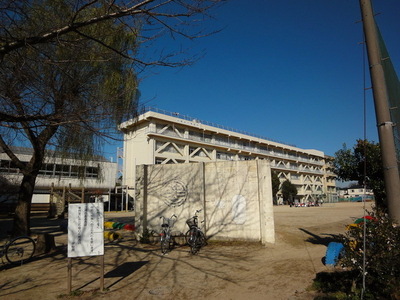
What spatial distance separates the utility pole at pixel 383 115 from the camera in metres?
4.22

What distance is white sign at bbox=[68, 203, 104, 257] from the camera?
209 inches

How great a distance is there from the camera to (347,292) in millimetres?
4359

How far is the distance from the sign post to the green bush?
4.30 metres

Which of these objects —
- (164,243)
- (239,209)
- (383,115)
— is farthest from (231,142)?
(383,115)

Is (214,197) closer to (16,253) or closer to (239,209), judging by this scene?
(239,209)

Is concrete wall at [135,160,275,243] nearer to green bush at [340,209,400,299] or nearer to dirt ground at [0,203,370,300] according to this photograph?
dirt ground at [0,203,370,300]

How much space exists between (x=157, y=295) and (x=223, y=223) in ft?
16.7

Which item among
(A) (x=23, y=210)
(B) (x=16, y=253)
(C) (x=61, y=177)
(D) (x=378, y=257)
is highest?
(C) (x=61, y=177)

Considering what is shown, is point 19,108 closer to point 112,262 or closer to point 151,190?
point 112,262

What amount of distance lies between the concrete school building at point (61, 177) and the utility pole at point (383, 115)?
9333mm

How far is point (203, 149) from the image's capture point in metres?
43.3

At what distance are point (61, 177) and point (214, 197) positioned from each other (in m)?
17.3

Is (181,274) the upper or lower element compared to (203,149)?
lower

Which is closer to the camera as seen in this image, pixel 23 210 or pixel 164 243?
pixel 164 243
